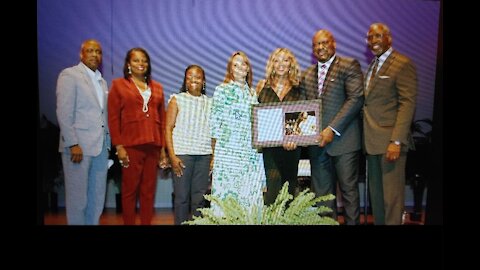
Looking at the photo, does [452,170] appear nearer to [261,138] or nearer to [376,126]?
[376,126]

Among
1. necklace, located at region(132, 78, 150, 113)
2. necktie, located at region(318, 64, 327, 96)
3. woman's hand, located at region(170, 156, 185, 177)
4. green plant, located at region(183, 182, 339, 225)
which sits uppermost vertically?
necktie, located at region(318, 64, 327, 96)

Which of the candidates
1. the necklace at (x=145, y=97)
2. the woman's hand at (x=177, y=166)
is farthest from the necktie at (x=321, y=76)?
the necklace at (x=145, y=97)

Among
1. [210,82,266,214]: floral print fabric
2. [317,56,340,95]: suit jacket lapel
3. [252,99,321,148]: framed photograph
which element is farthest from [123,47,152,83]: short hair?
[317,56,340,95]: suit jacket lapel

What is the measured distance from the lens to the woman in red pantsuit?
9.02 feet

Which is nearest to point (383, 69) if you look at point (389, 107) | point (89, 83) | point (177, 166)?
point (389, 107)

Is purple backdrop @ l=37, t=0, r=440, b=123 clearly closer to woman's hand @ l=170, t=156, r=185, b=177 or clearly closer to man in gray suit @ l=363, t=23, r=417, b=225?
man in gray suit @ l=363, t=23, r=417, b=225

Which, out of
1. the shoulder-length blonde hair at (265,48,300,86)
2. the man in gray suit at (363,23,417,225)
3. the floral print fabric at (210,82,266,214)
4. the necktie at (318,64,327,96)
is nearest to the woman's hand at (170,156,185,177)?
the floral print fabric at (210,82,266,214)

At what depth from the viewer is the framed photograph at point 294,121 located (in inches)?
109

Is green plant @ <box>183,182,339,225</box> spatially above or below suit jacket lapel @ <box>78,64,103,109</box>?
below

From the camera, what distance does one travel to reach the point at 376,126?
2783 millimetres

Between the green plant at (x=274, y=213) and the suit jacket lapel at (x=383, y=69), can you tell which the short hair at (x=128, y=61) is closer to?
the green plant at (x=274, y=213)

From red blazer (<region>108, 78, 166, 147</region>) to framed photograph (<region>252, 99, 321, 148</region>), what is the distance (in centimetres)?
68

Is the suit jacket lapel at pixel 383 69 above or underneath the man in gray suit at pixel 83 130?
above

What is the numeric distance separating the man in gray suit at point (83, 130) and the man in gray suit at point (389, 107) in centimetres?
176
